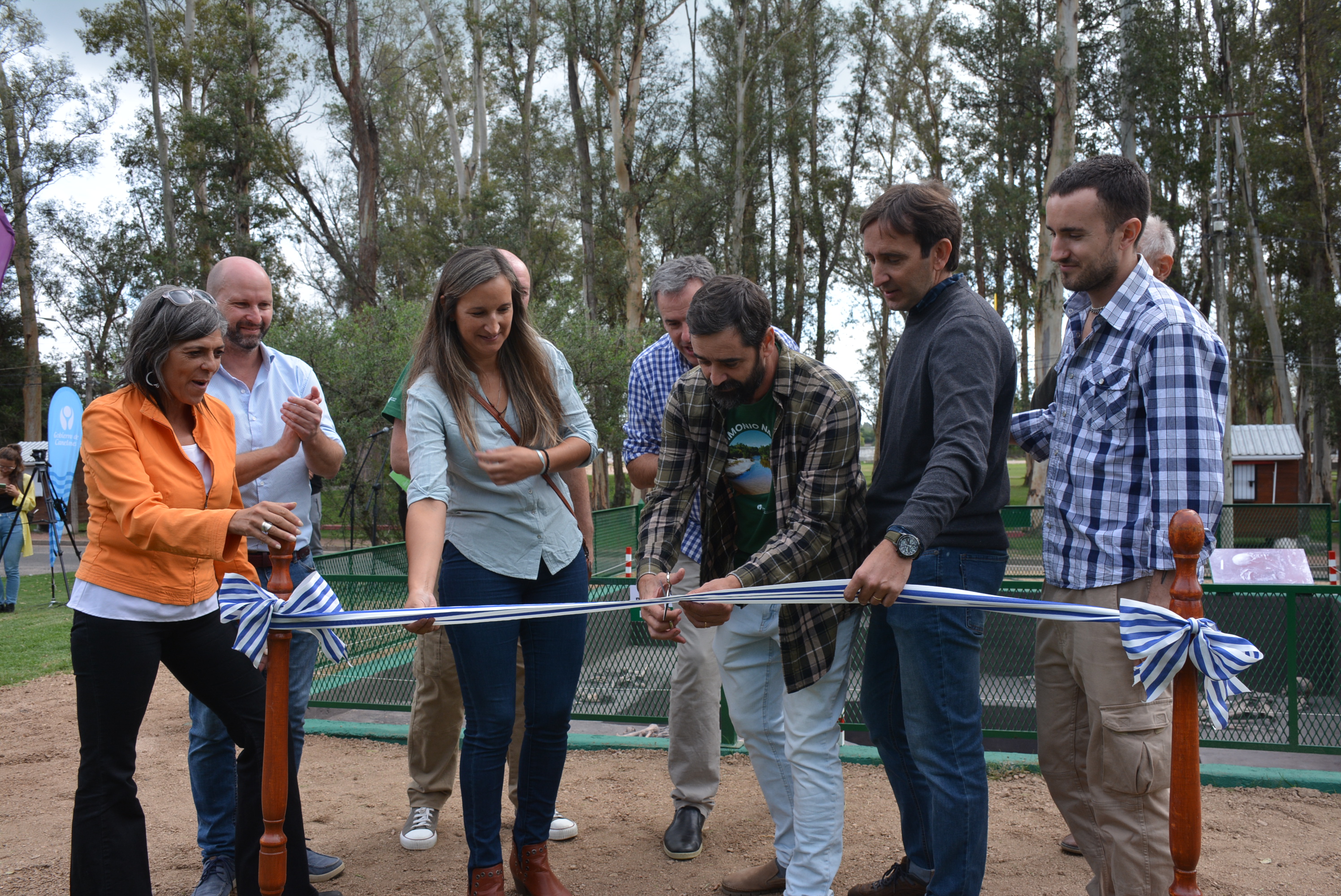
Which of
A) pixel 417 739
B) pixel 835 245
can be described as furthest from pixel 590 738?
pixel 835 245

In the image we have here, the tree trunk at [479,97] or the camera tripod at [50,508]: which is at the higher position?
the tree trunk at [479,97]

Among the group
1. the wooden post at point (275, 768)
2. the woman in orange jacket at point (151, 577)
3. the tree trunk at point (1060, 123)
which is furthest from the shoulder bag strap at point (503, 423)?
the tree trunk at point (1060, 123)

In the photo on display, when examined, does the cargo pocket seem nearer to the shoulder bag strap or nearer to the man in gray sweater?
the man in gray sweater

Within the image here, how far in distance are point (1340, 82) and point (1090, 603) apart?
32.1 m

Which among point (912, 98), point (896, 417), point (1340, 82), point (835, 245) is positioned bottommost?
point (896, 417)

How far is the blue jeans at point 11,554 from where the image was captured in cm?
1190

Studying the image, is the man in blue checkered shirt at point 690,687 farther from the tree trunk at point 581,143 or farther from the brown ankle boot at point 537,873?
the tree trunk at point 581,143

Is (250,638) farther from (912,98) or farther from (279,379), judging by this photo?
(912,98)

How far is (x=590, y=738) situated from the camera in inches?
200

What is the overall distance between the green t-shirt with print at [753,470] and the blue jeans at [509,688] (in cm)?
61

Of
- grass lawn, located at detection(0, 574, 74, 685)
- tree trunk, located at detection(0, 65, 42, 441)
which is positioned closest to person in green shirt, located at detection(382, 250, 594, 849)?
grass lawn, located at detection(0, 574, 74, 685)

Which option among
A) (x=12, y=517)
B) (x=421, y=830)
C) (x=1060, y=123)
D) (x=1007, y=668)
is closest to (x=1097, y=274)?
(x=1007, y=668)

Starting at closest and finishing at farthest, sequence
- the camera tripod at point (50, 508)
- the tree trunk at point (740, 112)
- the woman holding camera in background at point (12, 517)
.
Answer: the camera tripod at point (50, 508) < the woman holding camera in background at point (12, 517) < the tree trunk at point (740, 112)

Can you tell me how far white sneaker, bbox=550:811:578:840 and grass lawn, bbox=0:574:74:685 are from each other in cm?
549
